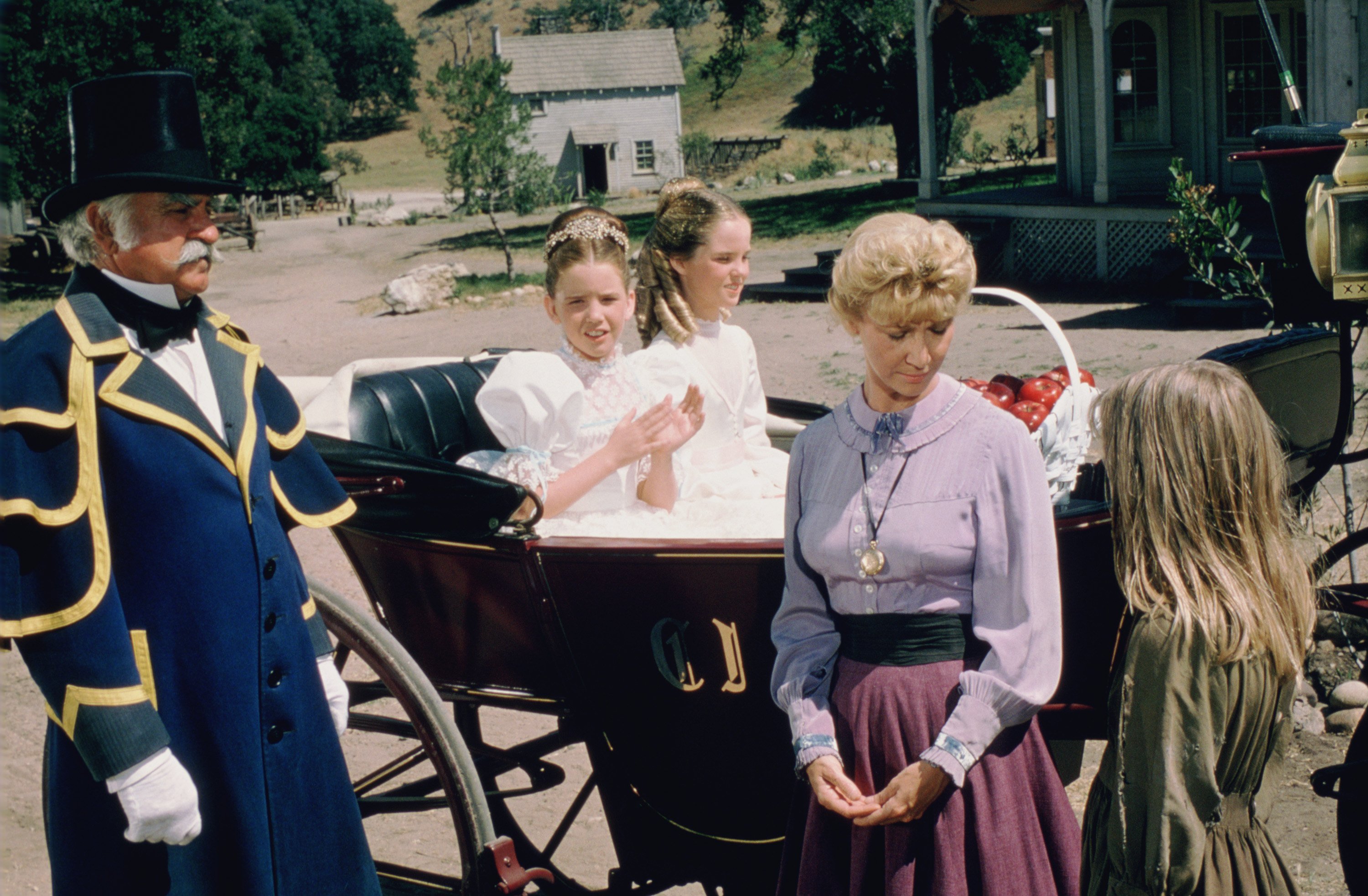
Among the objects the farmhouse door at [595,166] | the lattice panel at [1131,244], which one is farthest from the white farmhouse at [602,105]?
the lattice panel at [1131,244]

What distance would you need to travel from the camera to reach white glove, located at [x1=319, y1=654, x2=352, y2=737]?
248 cm

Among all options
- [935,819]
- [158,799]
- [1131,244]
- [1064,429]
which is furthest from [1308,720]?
[1131,244]

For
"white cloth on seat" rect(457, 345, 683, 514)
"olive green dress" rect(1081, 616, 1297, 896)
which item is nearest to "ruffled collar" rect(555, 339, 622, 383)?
"white cloth on seat" rect(457, 345, 683, 514)

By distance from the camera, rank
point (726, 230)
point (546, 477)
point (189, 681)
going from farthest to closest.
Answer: point (726, 230), point (546, 477), point (189, 681)

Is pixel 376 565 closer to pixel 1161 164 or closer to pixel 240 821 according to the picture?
pixel 240 821

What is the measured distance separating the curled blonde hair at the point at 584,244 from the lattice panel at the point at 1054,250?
1352 cm

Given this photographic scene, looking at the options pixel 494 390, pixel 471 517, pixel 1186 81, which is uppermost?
pixel 1186 81

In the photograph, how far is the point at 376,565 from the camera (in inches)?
127

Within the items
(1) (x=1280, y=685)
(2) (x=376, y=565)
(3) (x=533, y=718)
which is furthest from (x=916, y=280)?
(3) (x=533, y=718)

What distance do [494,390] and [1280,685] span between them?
72.6 inches

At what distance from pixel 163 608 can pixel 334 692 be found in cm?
44

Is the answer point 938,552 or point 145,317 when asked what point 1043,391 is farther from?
point 145,317

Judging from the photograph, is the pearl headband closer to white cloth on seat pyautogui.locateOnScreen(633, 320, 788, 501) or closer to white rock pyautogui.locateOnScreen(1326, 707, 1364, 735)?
white cloth on seat pyautogui.locateOnScreen(633, 320, 788, 501)

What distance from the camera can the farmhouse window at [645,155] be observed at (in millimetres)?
42406
